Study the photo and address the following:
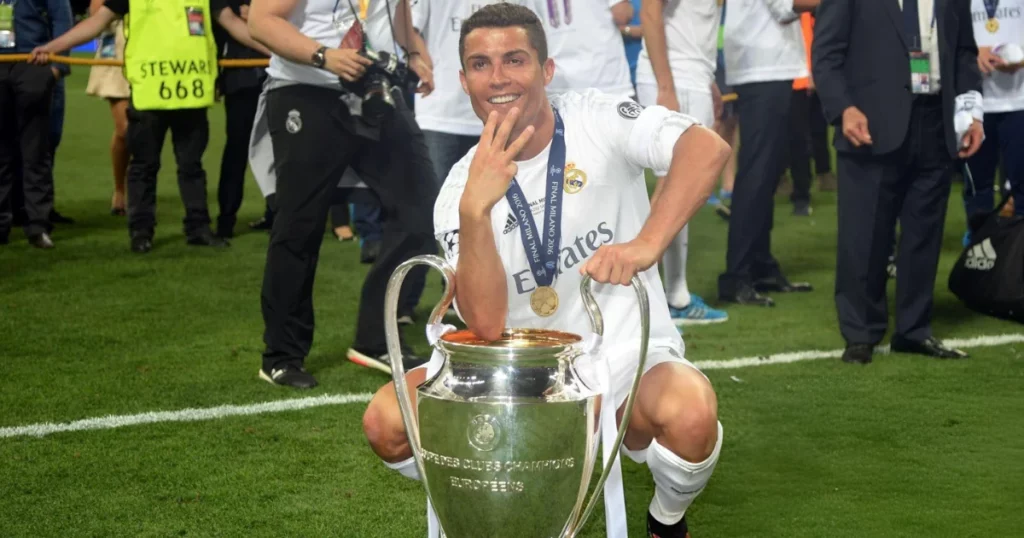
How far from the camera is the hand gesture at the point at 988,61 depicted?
701 cm

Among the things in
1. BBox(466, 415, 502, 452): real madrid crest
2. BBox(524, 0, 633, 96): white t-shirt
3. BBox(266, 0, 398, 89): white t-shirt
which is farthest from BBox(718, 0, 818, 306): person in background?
BBox(466, 415, 502, 452): real madrid crest

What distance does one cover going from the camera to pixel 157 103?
7.91 metres

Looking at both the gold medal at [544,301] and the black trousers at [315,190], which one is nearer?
the gold medal at [544,301]

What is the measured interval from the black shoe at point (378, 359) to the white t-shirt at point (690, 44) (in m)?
1.94

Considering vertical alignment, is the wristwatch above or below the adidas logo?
above

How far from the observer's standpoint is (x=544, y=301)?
3.22 meters

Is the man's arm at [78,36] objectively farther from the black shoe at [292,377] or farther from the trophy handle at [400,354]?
the trophy handle at [400,354]

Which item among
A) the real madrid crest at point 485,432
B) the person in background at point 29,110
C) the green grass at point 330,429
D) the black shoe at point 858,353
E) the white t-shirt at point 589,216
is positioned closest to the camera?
the real madrid crest at point 485,432

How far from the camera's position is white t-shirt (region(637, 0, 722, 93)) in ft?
21.6

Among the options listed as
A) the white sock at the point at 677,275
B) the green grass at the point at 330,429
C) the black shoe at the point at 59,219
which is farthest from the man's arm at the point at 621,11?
the black shoe at the point at 59,219

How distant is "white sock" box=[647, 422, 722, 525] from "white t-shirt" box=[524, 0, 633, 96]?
3.13 metres

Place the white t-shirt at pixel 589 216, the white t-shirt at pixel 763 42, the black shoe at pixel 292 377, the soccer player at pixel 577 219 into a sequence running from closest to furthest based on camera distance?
the soccer player at pixel 577 219 < the white t-shirt at pixel 589 216 < the black shoe at pixel 292 377 < the white t-shirt at pixel 763 42

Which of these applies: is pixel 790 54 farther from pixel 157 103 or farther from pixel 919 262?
pixel 157 103

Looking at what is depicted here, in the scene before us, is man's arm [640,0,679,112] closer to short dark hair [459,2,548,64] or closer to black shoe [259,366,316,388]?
black shoe [259,366,316,388]
